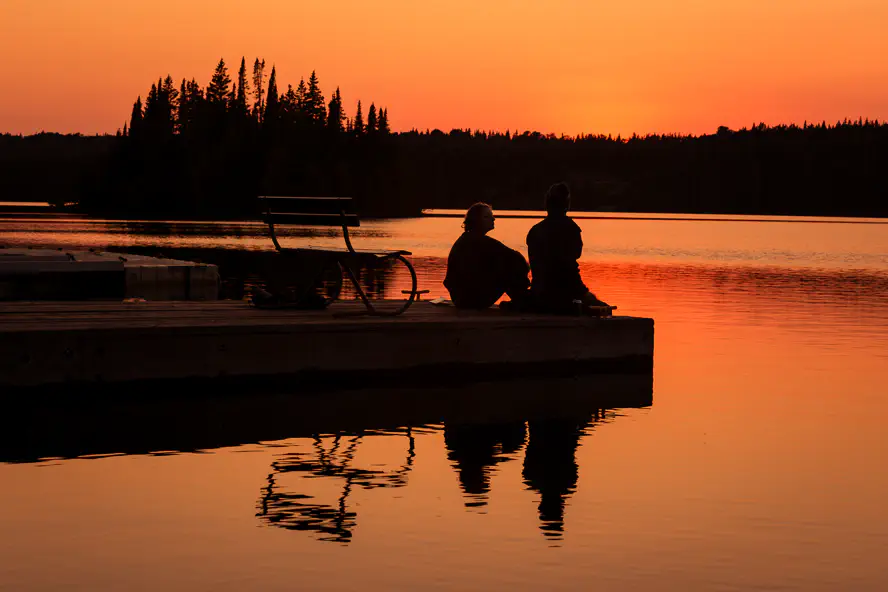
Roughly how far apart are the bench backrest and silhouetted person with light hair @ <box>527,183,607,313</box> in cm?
215

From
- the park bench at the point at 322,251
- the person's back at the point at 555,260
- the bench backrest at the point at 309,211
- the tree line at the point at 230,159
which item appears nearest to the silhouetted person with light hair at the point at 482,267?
the person's back at the point at 555,260

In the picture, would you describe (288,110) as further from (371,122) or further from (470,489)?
(470,489)

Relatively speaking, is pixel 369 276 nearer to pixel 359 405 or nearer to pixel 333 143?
pixel 359 405

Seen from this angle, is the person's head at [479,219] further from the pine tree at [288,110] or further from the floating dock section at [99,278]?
the pine tree at [288,110]

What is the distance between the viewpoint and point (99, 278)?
23125mm

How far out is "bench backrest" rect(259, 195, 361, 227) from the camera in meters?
14.0

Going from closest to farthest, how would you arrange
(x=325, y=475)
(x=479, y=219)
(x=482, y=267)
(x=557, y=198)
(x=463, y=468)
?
1. (x=325, y=475)
2. (x=463, y=468)
3. (x=557, y=198)
4. (x=479, y=219)
5. (x=482, y=267)

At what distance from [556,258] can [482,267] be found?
102 centimetres

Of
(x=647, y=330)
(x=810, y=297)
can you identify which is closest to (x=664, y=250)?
(x=810, y=297)

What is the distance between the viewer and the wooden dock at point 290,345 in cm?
1245

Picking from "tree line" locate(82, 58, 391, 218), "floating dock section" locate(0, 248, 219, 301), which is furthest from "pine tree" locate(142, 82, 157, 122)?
"floating dock section" locate(0, 248, 219, 301)

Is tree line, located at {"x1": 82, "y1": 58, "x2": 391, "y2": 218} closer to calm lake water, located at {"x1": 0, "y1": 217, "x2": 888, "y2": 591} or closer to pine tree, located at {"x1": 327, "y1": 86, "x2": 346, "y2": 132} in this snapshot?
pine tree, located at {"x1": 327, "y1": 86, "x2": 346, "y2": 132}

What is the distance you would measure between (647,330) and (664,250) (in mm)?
59673

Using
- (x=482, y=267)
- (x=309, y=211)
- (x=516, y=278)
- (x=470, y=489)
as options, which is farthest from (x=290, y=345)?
(x=470, y=489)
